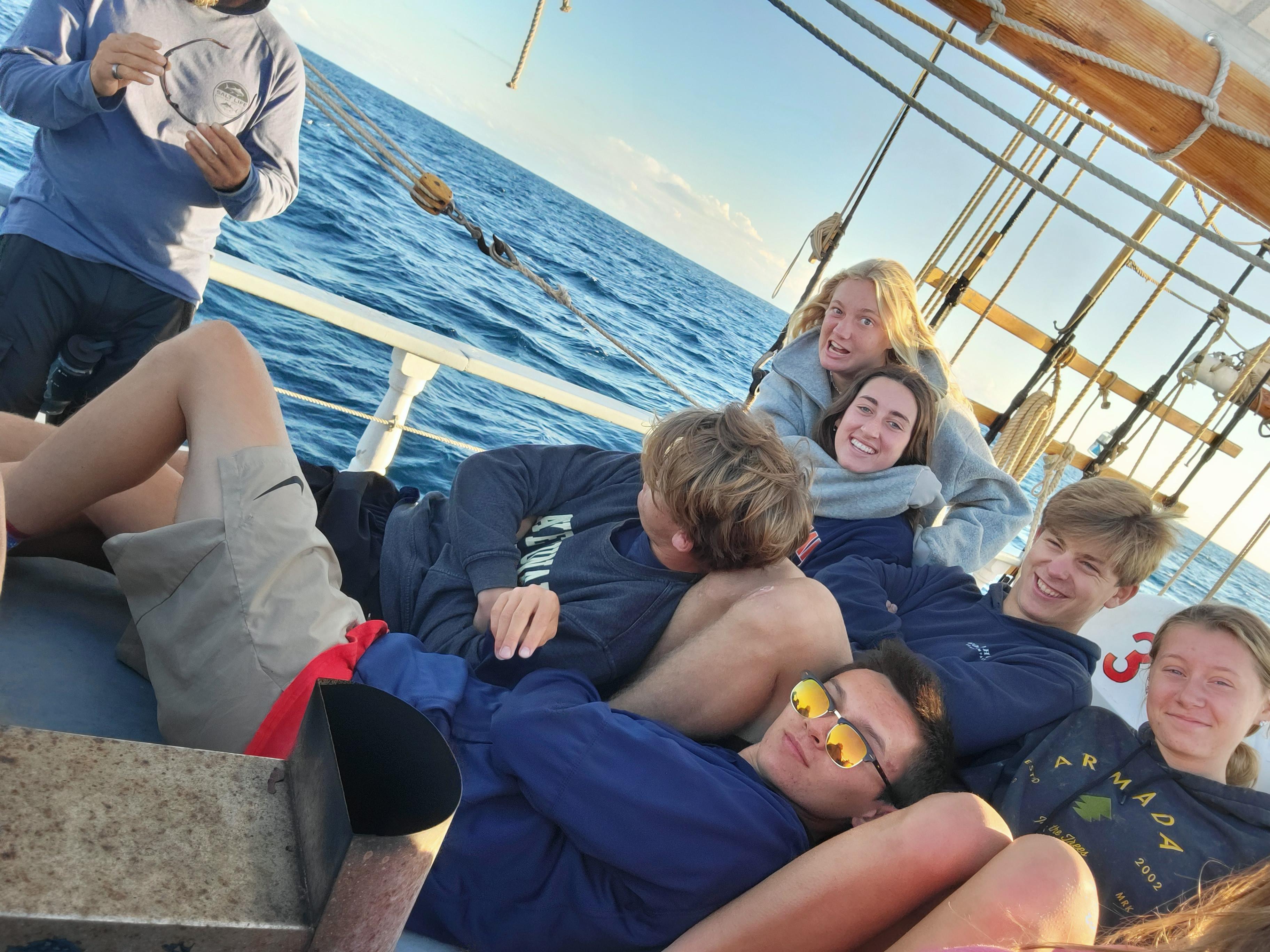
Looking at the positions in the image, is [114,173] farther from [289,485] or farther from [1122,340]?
[1122,340]

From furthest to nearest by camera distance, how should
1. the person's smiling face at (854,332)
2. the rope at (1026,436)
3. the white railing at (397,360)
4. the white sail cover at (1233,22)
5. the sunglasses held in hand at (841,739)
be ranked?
the rope at (1026,436), the person's smiling face at (854,332), the white railing at (397,360), the white sail cover at (1233,22), the sunglasses held in hand at (841,739)

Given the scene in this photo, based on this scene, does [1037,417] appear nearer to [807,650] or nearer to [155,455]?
[807,650]

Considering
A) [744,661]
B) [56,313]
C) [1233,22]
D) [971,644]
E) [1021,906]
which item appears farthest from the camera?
[56,313]

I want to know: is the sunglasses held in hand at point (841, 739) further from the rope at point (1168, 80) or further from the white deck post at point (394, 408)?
the white deck post at point (394, 408)

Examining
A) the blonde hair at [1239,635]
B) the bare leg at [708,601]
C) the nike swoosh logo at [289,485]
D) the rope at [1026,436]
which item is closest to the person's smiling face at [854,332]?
the blonde hair at [1239,635]

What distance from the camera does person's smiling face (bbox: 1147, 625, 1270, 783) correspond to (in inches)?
60.9

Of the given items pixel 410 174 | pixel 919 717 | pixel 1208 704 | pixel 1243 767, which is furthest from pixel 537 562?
pixel 410 174

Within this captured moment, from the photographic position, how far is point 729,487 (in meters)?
1.49

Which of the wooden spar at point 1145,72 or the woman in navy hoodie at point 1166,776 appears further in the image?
the wooden spar at point 1145,72

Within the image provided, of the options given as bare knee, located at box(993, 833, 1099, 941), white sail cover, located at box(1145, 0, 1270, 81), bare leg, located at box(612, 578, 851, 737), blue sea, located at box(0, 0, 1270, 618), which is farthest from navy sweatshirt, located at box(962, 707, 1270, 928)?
blue sea, located at box(0, 0, 1270, 618)

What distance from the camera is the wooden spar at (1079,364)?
5887mm

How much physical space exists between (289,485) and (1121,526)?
69.9 inches

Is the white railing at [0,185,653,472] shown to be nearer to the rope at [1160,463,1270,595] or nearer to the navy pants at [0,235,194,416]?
the navy pants at [0,235,194,416]

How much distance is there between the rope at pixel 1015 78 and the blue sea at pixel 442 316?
8.79 feet
